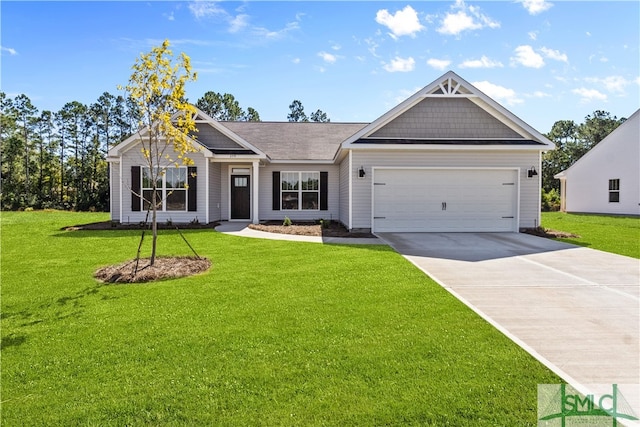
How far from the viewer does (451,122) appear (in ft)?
46.1

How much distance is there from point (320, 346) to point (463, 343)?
4.93ft

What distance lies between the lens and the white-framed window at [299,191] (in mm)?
18172

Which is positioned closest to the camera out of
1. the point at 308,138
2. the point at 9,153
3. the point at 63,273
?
the point at 63,273

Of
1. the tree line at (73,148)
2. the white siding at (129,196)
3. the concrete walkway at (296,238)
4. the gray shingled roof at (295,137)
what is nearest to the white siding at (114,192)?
the white siding at (129,196)

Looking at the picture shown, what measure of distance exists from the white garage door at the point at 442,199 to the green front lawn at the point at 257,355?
7.25 metres

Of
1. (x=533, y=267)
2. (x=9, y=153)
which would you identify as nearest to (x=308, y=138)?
(x=533, y=267)

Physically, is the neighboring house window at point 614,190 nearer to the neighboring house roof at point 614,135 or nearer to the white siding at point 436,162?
the neighboring house roof at point 614,135

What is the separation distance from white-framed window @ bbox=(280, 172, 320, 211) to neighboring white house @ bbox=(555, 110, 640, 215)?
763 inches

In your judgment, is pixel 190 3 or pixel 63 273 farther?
pixel 190 3

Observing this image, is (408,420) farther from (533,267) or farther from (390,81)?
(390,81)

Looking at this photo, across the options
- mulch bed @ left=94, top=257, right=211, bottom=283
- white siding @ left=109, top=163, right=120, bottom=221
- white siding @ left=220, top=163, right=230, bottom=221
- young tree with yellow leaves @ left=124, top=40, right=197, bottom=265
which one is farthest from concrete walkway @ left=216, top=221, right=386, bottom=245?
white siding @ left=109, top=163, right=120, bottom=221

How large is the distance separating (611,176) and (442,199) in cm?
1767

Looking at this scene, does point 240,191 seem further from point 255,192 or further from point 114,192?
point 114,192

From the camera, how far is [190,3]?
11.0 meters
